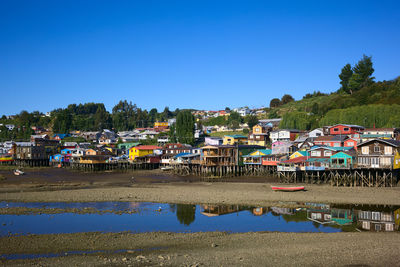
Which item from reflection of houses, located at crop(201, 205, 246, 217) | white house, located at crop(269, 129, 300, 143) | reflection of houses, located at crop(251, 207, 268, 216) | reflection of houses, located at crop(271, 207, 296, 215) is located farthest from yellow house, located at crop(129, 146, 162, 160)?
reflection of houses, located at crop(271, 207, 296, 215)

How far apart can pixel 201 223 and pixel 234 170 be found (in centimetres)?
4266

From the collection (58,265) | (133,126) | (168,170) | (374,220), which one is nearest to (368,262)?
(374,220)

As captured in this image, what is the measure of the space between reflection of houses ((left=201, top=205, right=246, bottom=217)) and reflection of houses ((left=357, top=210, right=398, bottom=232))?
37.4ft

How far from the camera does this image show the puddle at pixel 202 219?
28.2m

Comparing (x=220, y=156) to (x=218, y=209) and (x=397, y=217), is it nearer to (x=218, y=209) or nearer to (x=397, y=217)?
(x=218, y=209)

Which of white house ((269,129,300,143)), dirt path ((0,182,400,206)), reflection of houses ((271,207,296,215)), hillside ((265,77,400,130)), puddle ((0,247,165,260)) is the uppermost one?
hillside ((265,77,400,130))

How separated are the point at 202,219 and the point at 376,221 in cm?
1511

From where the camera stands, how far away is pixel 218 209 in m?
36.2

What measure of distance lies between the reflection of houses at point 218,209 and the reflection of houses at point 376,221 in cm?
1139

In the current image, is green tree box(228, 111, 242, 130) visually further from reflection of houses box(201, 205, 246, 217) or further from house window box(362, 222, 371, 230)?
house window box(362, 222, 371, 230)

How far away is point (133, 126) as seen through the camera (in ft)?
607

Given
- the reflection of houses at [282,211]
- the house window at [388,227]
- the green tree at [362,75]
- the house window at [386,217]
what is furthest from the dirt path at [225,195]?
the green tree at [362,75]

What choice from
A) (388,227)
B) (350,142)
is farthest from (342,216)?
(350,142)

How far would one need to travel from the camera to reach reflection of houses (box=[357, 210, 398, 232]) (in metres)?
28.0
